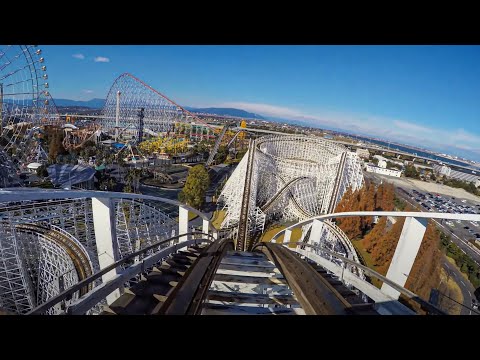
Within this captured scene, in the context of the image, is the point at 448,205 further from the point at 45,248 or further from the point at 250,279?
the point at 45,248

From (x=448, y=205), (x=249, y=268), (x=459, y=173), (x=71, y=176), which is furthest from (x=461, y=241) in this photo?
(x=71, y=176)

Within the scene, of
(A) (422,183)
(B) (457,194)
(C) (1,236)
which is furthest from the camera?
(A) (422,183)

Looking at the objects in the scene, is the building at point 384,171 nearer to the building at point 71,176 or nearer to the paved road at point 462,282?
the paved road at point 462,282

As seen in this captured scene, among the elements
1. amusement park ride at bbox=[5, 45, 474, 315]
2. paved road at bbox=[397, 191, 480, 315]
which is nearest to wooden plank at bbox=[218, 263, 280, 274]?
amusement park ride at bbox=[5, 45, 474, 315]

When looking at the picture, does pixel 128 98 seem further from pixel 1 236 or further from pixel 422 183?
pixel 422 183

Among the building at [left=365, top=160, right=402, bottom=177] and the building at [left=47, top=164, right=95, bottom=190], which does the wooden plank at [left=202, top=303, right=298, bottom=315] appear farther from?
the building at [left=365, top=160, right=402, bottom=177]
